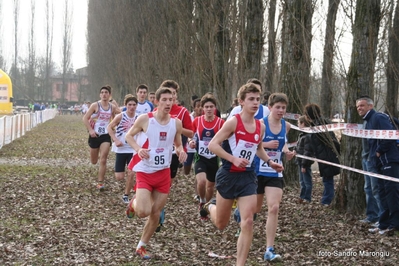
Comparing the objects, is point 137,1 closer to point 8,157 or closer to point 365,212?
point 8,157

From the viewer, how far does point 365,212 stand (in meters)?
10.1

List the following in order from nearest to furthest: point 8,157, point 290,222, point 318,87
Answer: point 290,222, point 318,87, point 8,157

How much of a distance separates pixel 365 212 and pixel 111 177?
7.88 m

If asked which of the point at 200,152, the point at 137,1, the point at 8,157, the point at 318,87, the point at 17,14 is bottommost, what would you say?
the point at 8,157

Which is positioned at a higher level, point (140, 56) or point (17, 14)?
point (17, 14)

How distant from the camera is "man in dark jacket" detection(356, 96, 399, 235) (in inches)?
340

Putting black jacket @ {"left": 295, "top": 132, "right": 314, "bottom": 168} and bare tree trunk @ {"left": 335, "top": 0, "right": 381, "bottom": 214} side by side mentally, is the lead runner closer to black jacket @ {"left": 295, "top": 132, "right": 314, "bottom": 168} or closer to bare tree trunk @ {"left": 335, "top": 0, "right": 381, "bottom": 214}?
bare tree trunk @ {"left": 335, "top": 0, "right": 381, "bottom": 214}

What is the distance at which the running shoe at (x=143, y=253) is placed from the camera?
746 cm

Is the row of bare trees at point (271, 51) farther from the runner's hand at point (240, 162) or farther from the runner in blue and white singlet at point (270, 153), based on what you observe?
the runner's hand at point (240, 162)

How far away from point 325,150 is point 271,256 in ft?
15.6

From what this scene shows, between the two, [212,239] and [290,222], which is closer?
[212,239]

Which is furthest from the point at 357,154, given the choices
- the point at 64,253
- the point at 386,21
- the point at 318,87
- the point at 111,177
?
the point at 111,177

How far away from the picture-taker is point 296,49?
13227 mm

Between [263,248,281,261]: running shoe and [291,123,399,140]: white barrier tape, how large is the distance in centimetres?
254
